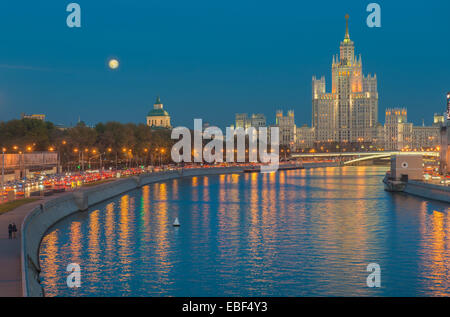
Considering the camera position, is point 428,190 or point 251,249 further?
point 428,190

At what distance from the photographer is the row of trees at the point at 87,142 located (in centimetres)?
10212

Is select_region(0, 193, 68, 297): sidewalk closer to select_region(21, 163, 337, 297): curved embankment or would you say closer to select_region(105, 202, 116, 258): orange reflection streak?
select_region(21, 163, 337, 297): curved embankment

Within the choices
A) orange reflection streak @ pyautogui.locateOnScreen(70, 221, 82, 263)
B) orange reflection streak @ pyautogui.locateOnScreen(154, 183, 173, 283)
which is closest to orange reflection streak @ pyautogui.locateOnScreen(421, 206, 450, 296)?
orange reflection streak @ pyautogui.locateOnScreen(154, 183, 173, 283)

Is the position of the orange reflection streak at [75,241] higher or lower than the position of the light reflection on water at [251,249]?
higher

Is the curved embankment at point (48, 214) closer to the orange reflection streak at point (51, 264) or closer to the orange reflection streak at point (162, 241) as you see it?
the orange reflection streak at point (51, 264)

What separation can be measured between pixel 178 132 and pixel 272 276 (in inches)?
5187

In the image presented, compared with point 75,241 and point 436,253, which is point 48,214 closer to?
point 75,241

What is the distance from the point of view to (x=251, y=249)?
38531 mm

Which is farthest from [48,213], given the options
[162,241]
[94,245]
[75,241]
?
[162,241]

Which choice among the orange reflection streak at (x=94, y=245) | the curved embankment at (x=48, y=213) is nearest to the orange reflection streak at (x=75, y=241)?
the orange reflection streak at (x=94, y=245)

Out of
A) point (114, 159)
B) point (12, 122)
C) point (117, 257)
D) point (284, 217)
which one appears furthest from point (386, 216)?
point (114, 159)

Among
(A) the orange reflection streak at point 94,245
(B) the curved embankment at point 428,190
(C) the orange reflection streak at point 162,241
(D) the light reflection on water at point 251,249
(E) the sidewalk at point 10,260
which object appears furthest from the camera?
(B) the curved embankment at point 428,190

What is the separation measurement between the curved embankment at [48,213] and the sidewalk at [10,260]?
0.88 ft

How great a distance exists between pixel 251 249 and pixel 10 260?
16287 millimetres
